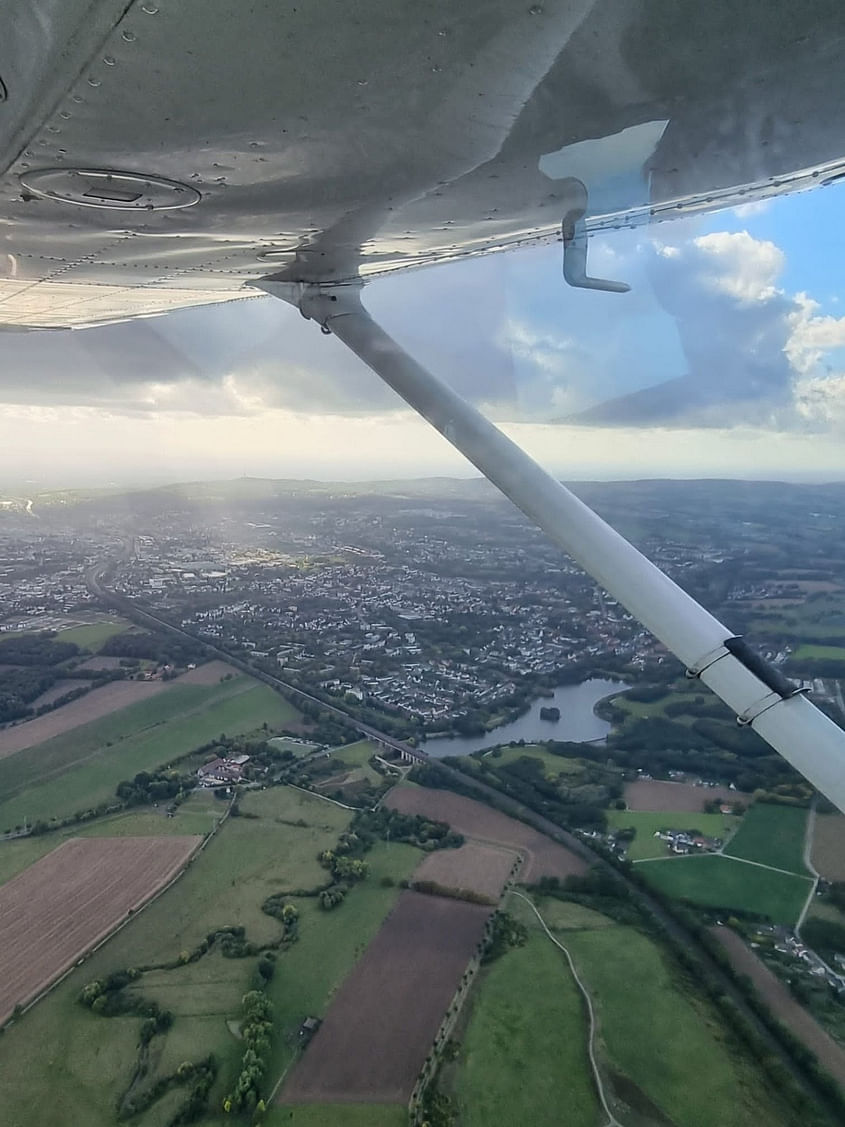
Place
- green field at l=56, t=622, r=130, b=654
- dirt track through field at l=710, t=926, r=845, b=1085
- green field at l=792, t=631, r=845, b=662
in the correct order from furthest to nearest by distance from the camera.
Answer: green field at l=56, t=622, r=130, b=654
green field at l=792, t=631, r=845, b=662
dirt track through field at l=710, t=926, r=845, b=1085

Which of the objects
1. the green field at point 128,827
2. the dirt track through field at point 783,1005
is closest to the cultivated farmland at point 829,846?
the dirt track through field at point 783,1005

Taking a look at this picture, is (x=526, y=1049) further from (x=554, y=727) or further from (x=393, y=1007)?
(x=554, y=727)

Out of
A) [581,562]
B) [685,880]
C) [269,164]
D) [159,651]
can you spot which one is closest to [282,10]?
[269,164]

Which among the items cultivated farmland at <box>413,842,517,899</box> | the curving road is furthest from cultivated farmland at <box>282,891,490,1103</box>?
the curving road

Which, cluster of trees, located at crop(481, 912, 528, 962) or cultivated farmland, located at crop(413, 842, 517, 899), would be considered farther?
cultivated farmland, located at crop(413, 842, 517, 899)

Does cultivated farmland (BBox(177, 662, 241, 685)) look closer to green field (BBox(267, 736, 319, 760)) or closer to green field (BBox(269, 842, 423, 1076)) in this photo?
green field (BBox(267, 736, 319, 760))

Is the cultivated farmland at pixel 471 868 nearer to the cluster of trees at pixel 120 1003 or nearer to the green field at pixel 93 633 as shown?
the cluster of trees at pixel 120 1003
